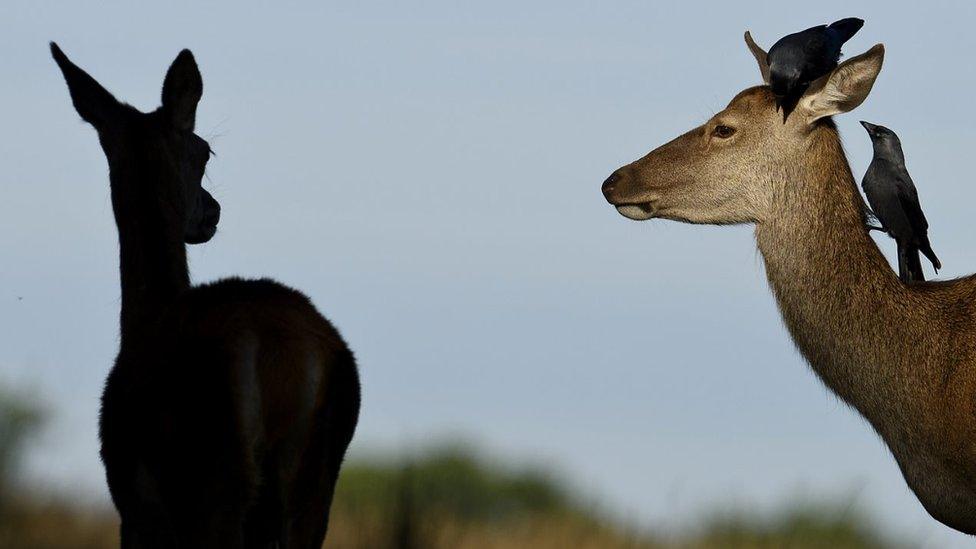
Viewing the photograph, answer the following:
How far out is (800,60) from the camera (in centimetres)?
668

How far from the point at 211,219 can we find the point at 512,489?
7083 millimetres

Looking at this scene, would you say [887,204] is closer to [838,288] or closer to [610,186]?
[838,288]

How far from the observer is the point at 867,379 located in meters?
6.44

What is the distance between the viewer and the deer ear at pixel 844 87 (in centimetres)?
648

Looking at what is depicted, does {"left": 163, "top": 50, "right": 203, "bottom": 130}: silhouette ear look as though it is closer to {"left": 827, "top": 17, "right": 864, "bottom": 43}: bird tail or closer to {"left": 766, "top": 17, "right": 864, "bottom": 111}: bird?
{"left": 766, "top": 17, "right": 864, "bottom": 111}: bird

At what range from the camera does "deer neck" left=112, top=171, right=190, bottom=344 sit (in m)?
5.32

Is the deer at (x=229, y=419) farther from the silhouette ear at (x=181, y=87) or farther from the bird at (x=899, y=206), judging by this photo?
the bird at (x=899, y=206)

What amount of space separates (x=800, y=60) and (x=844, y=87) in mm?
237

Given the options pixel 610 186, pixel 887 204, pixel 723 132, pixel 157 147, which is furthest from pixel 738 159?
pixel 157 147

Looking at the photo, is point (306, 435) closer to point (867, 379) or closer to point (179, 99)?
point (179, 99)

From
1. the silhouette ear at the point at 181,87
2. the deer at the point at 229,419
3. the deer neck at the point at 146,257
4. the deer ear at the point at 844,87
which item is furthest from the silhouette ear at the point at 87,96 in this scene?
the deer ear at the point at 844,87

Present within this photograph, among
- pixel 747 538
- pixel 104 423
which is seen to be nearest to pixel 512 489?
pixel 747 538

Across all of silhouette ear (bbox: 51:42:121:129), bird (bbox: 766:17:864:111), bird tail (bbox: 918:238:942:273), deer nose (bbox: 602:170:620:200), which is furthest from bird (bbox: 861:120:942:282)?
silhouette ear (bbox: 51:42:121:129)

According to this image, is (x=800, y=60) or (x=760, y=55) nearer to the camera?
(x=800, y=60)
